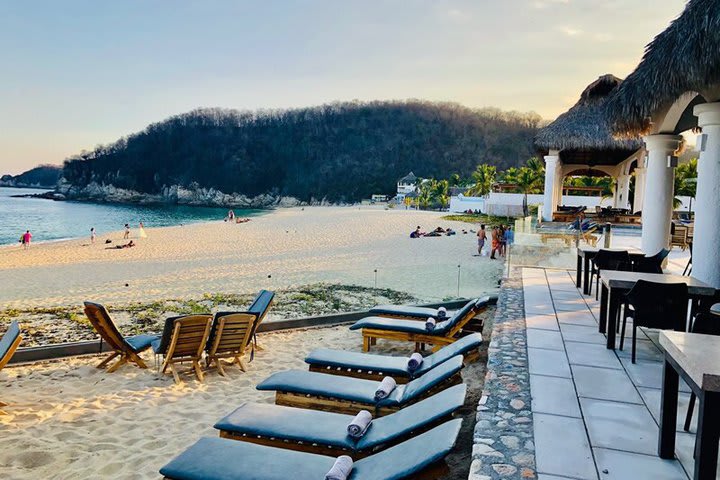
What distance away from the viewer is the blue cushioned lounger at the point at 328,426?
9.71 ft

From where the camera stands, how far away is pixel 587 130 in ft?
57.9

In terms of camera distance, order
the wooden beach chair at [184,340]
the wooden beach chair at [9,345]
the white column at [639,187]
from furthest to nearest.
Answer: the white column at [639,187] < the wooden beach chair at [184,340] < the wooden beach chair at [9,345]

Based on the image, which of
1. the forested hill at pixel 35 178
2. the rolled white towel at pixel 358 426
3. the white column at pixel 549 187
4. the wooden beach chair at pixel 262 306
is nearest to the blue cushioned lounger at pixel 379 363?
the rolled white towel at pixel 358 426

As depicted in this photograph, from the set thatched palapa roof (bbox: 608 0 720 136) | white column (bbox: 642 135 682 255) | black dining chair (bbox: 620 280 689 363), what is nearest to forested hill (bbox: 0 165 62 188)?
white column (bbox: 642 135 682 255)

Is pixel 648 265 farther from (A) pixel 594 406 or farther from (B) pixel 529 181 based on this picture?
(B) pixel 529 181

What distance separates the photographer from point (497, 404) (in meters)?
3.14

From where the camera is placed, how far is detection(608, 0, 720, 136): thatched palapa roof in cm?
450

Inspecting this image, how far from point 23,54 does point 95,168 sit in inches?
3165

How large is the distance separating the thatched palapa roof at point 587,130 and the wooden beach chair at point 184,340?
638 inches

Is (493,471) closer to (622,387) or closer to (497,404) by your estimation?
(497,404)

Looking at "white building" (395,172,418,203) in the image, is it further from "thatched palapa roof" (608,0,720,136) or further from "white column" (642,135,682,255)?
"thatched palapa roof" (608,0,720,136)

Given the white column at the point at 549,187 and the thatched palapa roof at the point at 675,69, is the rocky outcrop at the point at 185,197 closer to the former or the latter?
the white column at the point at 549,187

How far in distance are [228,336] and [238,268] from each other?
1020 cm

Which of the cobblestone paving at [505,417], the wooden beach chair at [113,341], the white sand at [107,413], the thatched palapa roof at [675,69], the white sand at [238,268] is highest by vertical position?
the thatched palapa roof at [675,69]
